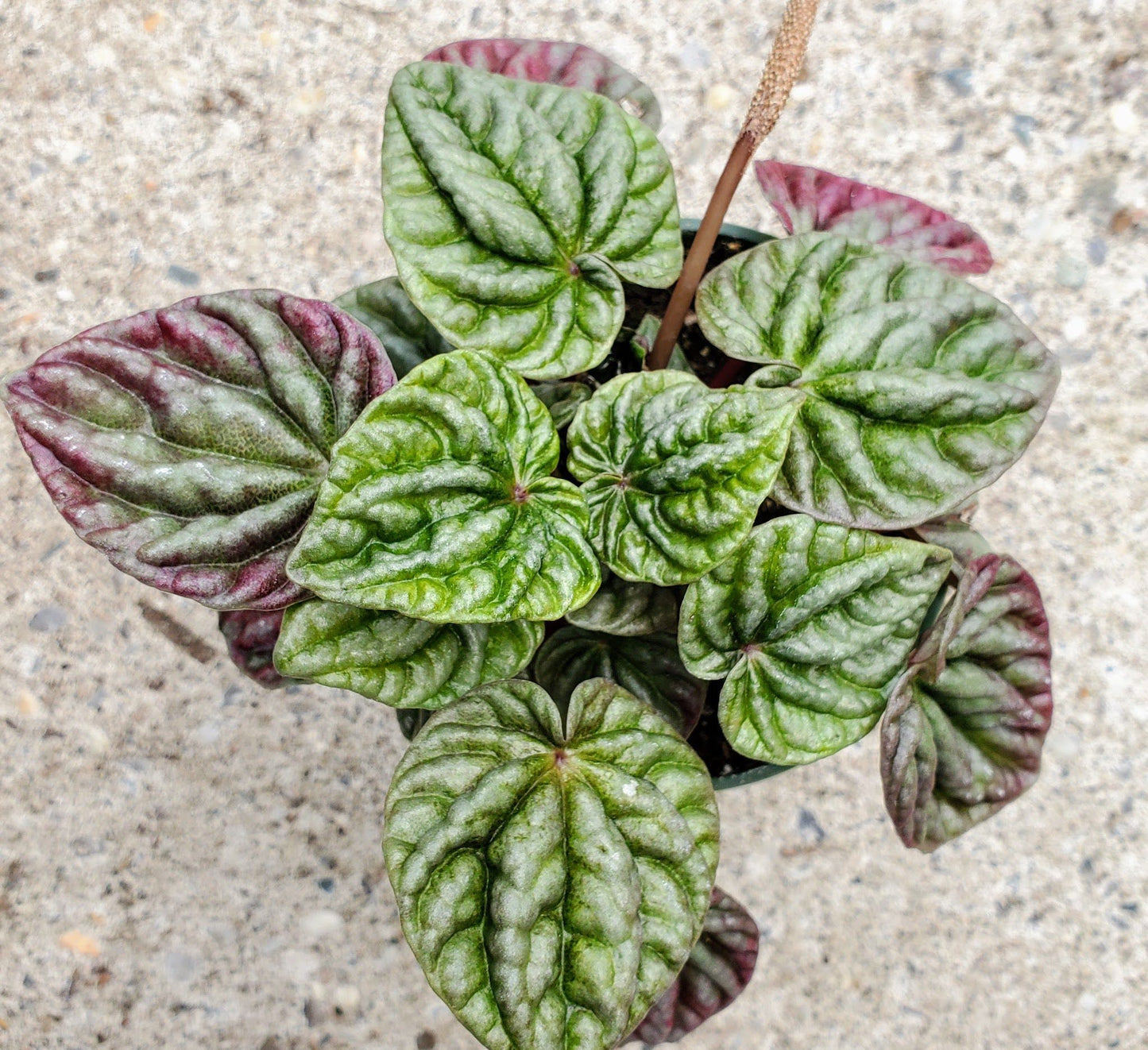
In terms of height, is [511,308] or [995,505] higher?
[511,308]

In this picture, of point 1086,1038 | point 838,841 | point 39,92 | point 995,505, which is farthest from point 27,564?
point 1086,1038

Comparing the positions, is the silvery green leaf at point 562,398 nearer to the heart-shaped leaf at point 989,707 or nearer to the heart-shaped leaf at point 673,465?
the heart-shaped leaf at point 673,465

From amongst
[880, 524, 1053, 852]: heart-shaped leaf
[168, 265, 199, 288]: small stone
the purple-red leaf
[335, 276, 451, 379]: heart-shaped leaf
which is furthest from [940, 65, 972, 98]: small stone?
[168, 265, 199, 288]: small stone

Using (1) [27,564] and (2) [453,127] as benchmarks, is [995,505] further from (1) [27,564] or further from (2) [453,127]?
(1) [27,564]

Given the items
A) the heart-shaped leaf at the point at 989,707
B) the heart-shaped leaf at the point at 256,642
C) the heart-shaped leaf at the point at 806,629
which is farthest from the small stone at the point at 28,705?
the heart-shaped leaf at the point at 989,707

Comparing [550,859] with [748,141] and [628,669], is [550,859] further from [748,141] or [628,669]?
[748,141]

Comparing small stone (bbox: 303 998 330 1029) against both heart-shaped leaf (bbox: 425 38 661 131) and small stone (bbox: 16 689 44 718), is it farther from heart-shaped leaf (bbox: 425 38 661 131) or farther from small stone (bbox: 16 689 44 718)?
heart-shaped leaf (bbox: 425 38 661 131)

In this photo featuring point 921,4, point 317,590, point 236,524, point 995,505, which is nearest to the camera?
point 317,590
